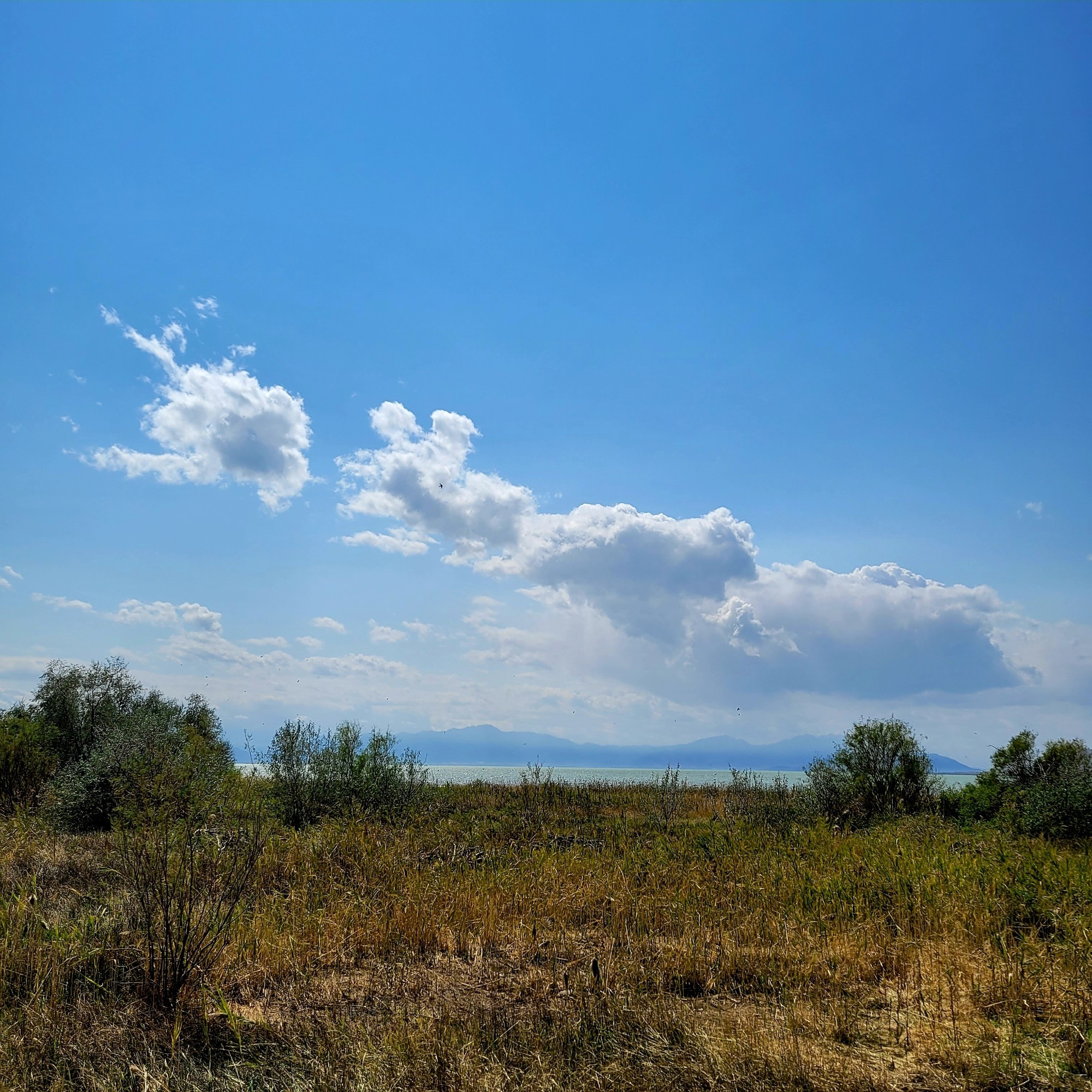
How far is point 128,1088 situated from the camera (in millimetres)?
4129

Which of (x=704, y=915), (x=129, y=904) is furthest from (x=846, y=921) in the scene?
(x=129, y=904)

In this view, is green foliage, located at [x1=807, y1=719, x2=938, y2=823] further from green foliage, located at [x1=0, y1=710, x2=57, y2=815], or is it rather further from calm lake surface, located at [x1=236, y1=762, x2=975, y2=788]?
green foliage, located at [x1=0, y1=710, x2=57, y2=815]

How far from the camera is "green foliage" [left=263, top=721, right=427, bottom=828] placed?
1470cm

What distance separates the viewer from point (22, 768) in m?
15.8

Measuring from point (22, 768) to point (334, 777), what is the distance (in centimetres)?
735

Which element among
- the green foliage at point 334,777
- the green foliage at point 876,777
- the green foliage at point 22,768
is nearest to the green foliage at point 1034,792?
the green foliage at point 876,777

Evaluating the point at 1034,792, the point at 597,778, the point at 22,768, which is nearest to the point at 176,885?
the point at 22,768

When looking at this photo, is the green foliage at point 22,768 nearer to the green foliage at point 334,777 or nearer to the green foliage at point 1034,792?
the green foliage at point 334,777

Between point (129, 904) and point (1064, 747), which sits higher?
point (1064, 747)

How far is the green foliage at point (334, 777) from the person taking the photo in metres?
14.7

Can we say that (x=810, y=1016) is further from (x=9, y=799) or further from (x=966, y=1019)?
(x=9, y=799)

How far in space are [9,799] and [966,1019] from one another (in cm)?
1810

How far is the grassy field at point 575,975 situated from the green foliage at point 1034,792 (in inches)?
144

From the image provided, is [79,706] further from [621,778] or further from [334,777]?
[621,778]
